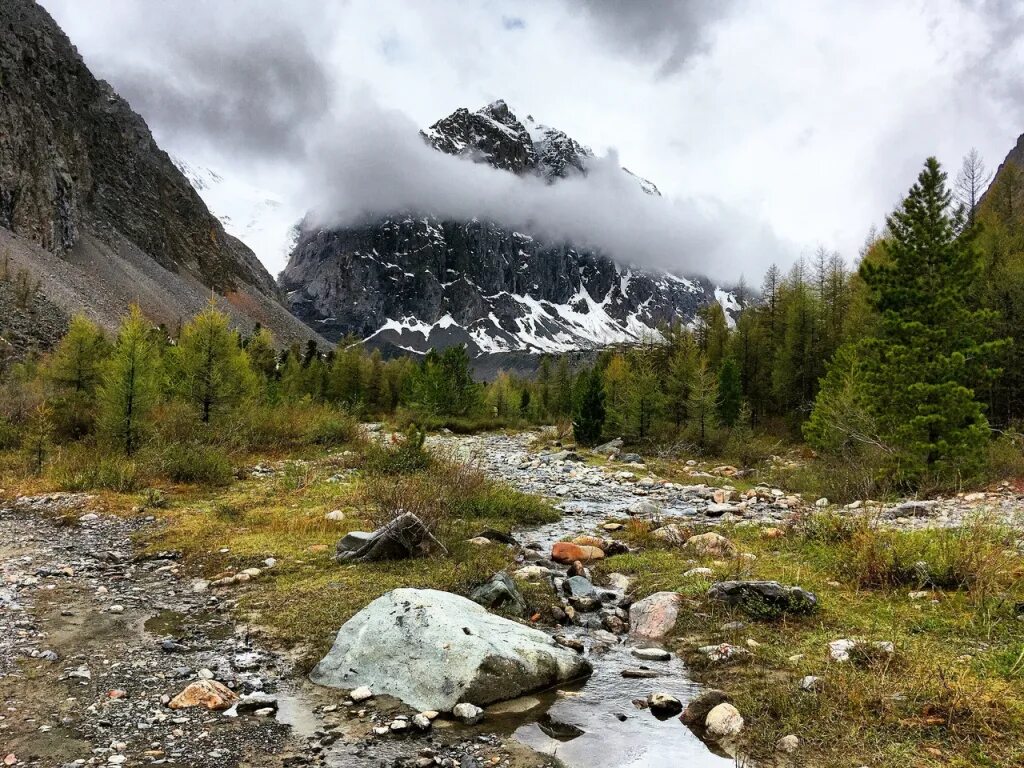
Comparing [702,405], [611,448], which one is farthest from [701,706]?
[611,448]

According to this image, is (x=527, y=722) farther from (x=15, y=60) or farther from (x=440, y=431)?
(x=15, y=60)

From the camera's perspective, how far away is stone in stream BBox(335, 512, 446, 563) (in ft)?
28.9

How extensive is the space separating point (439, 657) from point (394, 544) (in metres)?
3.76

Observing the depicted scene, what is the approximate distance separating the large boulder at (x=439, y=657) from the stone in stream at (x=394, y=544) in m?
2.74

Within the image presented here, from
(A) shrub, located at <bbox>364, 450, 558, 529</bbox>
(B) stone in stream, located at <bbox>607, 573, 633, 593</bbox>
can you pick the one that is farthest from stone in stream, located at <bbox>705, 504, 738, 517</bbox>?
(B) stone in stream, located at <bbox>607, 573, 633, 593</bbox>

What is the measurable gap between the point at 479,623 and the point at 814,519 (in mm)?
6530

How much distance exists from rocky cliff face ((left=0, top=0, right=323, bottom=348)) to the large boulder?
82.4m

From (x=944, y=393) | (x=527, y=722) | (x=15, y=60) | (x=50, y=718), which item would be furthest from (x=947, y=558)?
(x=15, y=60)

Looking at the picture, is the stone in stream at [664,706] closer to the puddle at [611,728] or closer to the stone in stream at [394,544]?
the puddle at [611,728]

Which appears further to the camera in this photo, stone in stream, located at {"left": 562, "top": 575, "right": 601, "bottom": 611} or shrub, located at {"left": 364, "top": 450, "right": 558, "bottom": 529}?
shrub, located at {"left": 364, "top": 450, "right": 558, "bottom": 529}

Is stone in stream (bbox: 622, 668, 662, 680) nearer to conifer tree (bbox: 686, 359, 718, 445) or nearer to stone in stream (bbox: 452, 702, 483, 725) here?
stone in stream (bbox: 452, 702, 483, 725)

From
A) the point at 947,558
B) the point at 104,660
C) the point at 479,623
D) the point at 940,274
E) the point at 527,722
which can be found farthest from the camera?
the point at 940,274

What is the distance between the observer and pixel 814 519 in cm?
978

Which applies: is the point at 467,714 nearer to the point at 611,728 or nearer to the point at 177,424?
the point at 611,728
